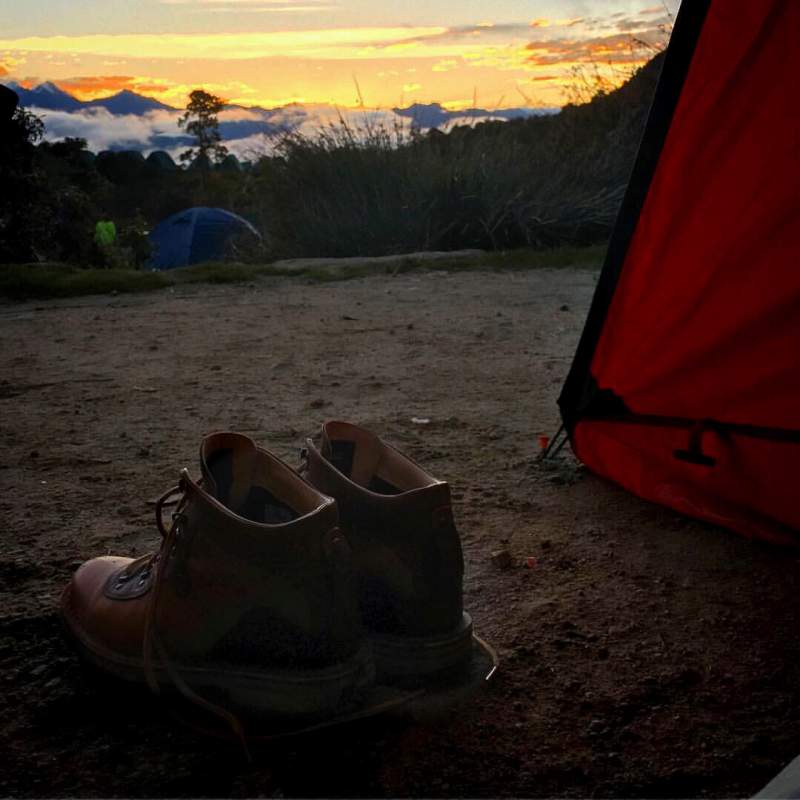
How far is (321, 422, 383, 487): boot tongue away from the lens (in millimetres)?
1286

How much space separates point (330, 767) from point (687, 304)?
1123 millimetres

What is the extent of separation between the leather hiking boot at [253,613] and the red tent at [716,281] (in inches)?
35.1

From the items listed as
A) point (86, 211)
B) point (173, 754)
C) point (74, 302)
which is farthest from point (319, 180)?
point (173, 754)

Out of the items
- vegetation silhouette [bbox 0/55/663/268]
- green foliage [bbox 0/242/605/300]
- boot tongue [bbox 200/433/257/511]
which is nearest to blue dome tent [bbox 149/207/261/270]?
vegetation silhouette [bbox 0/55/663/268]

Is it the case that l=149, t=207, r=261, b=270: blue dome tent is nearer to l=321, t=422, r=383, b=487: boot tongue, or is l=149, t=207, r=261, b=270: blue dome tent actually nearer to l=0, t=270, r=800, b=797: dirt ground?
l=0, t=270, r=800, b=797: dirt ground

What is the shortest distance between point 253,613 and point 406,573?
7.9 inches

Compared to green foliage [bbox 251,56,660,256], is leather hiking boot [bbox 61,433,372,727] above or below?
below

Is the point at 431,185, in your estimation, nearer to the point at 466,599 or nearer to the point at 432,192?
the point at 432,192

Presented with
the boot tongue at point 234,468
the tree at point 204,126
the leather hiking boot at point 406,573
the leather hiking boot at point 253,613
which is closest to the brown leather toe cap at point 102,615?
the leather hiking boot at point 253,613

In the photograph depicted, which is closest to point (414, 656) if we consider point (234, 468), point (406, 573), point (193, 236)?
point (406, 573)

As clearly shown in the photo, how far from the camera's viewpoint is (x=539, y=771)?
3.45 ft

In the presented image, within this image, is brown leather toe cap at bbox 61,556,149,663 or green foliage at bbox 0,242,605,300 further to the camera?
green foliage at bbox 0,242,605,300

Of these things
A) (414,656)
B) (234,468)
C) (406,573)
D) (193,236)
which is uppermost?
(234,468)

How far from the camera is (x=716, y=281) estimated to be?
1.73 m
